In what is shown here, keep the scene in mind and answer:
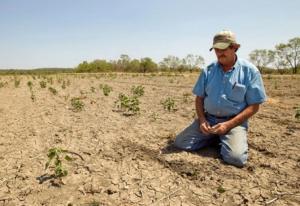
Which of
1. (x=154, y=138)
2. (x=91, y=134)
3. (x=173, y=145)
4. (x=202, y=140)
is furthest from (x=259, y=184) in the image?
(x=91, y=134)

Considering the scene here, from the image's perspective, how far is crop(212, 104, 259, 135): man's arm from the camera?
138 inches

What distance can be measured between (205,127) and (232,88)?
0.52 m

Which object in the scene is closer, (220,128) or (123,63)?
(220,128)

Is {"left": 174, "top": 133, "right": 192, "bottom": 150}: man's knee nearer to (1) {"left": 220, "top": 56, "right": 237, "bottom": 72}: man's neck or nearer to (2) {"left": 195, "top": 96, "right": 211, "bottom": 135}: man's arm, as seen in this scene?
(2) {"left": 195, "top": 96, "right": 211, "bottom": 135}: man's arm

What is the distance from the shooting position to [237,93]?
3549 millimetres

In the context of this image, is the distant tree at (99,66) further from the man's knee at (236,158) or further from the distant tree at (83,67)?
the man's knee at (236,158)

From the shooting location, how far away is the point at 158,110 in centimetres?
719

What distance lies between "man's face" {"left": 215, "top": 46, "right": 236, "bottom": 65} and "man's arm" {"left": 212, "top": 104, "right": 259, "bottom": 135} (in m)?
0.55

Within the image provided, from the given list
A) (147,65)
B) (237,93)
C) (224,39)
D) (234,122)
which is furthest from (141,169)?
(147,65)

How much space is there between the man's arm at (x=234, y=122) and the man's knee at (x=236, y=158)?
249 millimetres

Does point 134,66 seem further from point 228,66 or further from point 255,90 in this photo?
point 255,90

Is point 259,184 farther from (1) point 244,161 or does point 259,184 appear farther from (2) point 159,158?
(2) point 159,158

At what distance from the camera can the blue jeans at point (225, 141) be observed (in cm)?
338

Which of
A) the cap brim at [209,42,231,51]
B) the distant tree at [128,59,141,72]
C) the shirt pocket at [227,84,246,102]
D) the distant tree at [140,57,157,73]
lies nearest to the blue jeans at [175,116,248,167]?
the shirt pocket at [227,84,246,102]
